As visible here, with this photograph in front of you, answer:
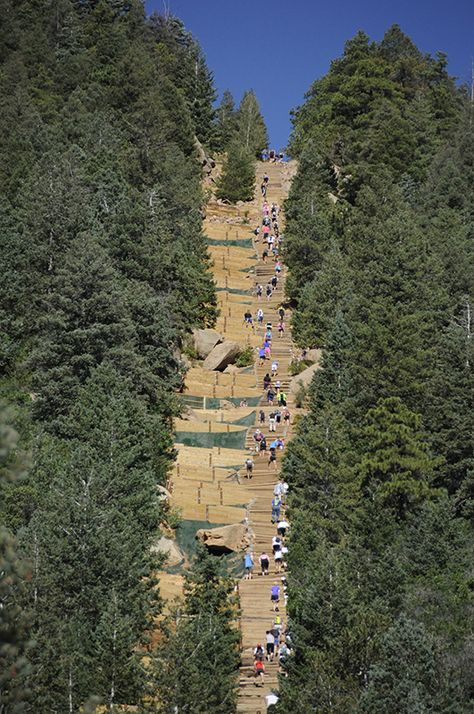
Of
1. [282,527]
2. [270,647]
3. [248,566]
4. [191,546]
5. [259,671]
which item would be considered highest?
[282,527]

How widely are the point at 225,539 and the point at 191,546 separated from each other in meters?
1.15

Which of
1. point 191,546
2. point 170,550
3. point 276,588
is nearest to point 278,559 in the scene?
point 276,588

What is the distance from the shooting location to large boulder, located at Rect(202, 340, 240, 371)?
177ft

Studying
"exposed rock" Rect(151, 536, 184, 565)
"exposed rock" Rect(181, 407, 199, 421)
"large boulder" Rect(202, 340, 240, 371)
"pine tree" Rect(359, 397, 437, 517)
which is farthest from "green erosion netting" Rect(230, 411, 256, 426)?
"exposed rock" Rect(151, 536, 184, 565)

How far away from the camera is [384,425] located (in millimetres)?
41812

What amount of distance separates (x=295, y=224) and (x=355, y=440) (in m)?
23.7

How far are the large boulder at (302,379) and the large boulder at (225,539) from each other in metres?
11.1

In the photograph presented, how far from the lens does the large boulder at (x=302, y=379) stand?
50984mm

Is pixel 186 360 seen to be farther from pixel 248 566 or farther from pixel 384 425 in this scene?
pixel 248 566

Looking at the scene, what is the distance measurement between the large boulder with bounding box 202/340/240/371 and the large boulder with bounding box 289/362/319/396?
349 cm

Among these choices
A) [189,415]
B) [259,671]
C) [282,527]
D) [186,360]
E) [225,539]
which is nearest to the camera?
[259,671]

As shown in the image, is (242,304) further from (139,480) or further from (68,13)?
(68,13)

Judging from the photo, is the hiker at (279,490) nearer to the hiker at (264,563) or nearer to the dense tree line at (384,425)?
the dense tree line at (384,425)

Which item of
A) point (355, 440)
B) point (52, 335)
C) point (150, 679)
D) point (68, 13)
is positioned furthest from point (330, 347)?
point (68, 13)
